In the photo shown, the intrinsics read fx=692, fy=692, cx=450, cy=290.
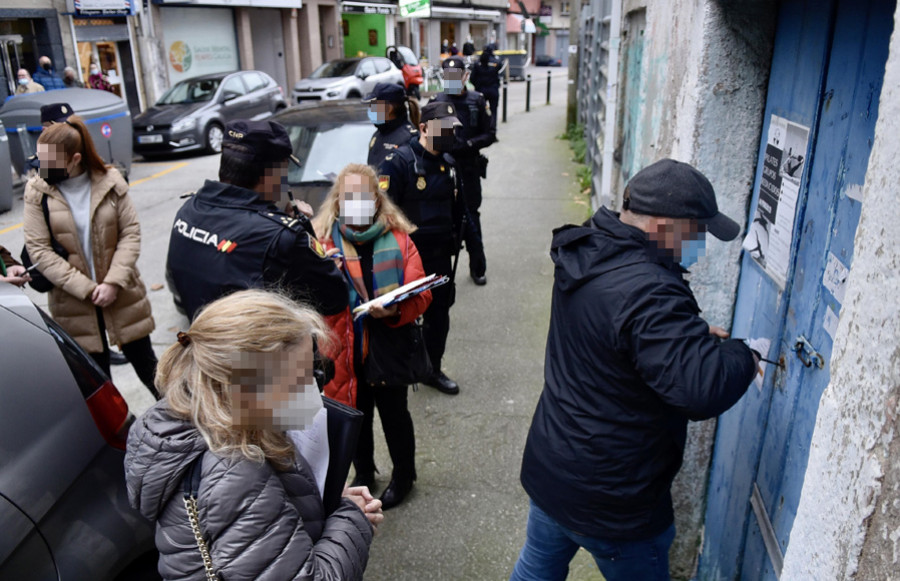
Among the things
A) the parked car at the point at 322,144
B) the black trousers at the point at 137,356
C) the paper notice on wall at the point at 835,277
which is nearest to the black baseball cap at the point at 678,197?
the paper notice on wall at the point at 835,277

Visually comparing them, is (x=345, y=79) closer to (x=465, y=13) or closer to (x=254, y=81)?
(x=254, y=81)

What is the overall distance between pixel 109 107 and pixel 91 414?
1092 cm

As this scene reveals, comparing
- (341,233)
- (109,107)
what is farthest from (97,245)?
(109,107)

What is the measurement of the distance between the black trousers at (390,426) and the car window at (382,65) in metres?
18.2

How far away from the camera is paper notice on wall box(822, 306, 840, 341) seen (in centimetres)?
175

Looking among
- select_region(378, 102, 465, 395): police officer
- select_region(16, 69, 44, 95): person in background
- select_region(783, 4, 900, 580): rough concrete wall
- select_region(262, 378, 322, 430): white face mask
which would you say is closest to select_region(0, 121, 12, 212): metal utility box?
select_region(16, 69, 44, 95): person in background

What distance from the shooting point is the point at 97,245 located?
12.3ft

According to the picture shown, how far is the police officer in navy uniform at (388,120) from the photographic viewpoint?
4.41 metres

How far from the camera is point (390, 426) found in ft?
11.3

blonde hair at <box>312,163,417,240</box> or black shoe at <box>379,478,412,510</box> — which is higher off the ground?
blonde hair at <box>312,163,417,240</box>

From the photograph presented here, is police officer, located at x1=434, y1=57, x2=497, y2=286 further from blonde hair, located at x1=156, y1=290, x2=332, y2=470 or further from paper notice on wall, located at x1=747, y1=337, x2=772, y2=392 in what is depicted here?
blonde hair, located at x1=156, y1=290, x2=332, y2=470

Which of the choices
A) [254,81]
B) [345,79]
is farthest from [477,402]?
[345,79]

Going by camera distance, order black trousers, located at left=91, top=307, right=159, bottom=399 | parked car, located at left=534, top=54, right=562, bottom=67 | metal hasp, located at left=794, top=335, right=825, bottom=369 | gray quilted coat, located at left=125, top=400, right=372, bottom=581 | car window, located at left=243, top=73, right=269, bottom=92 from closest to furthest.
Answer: gray quilted coat, located at left=125, top=400, right=372, bottom=581, metal hasp, located at left=794, top=335, right=825, bottom=369, black trousers, located at left=91, top=307, right=159, bottom=399, car window, located at left=243, top=73, right=269, bottom=92, parked car, located at left=534, top=54, right=562, bottom=67

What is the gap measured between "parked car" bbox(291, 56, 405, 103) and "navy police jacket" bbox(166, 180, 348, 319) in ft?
51.9
